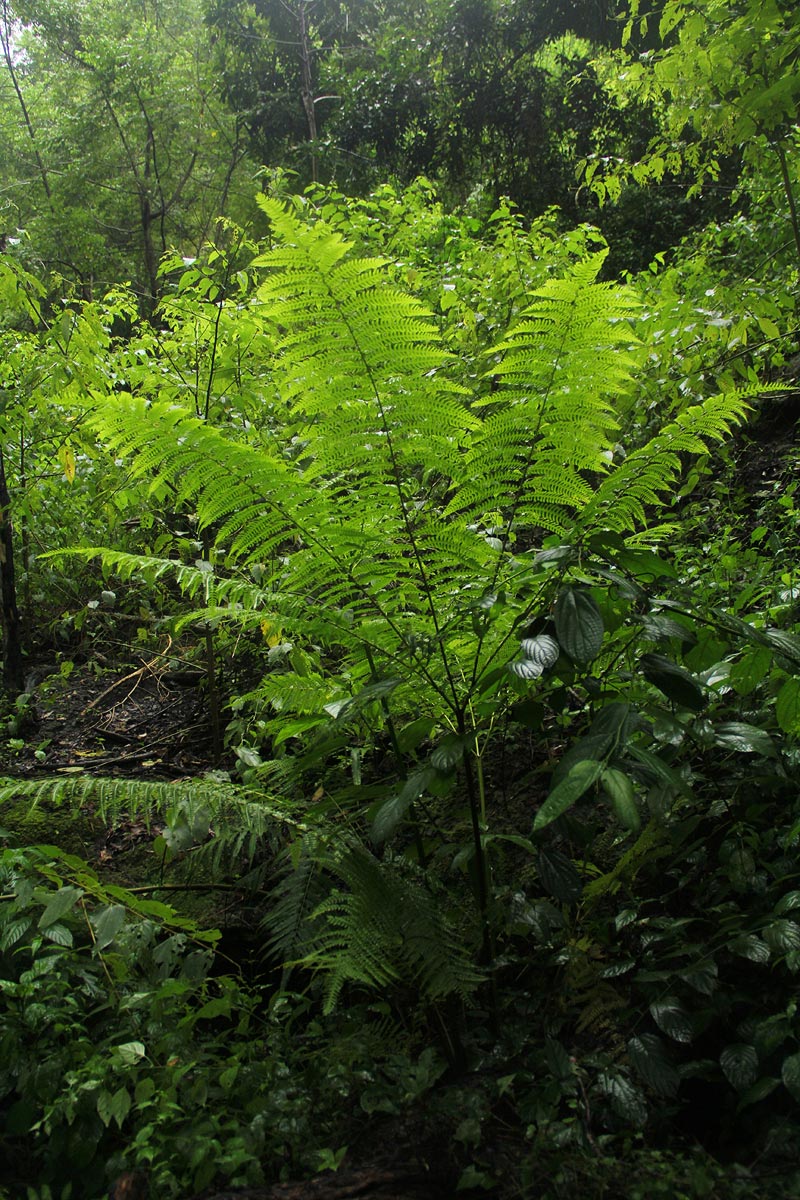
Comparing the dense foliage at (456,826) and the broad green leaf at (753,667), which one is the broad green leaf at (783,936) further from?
the broad green leaf at (753,667)

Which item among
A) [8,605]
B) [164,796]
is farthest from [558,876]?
[8,605]

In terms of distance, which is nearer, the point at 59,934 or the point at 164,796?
the point at 59,934

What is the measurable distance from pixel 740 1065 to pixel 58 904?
1.09 meters

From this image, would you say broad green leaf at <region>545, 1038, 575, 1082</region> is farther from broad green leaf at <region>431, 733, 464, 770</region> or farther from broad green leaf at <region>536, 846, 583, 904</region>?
broad green leaf at <region>431, 733, 464, 770</region>

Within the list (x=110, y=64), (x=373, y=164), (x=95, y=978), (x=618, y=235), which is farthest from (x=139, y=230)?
(x=95, y=978)

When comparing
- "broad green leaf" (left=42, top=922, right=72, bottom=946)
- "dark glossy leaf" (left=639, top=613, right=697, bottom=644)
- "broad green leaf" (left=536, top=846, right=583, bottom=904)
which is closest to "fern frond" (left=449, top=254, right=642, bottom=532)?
"dark glossy leaf" (left=639, top=613, right=697, bottom=644)

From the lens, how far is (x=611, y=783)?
906 mm

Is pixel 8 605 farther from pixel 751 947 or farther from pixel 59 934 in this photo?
pixel 751 947

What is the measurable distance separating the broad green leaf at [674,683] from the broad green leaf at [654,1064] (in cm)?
52

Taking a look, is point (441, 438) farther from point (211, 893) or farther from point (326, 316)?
point (211, 893)

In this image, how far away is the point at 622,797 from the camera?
88 cm

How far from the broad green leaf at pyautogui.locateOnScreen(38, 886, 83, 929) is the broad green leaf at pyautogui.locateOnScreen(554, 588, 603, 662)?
920mm

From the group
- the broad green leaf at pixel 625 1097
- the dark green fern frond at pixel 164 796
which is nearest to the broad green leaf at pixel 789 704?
the broad green leaf at pixel 625 1097

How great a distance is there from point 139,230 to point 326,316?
1304 cm
